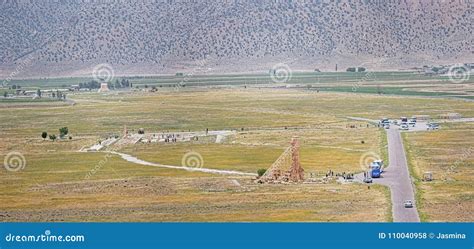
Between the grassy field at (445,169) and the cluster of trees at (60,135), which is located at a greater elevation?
the cluster of trees at (60,135)

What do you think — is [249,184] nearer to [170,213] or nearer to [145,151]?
[170,213]

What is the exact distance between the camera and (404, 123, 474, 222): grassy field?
2386 inches

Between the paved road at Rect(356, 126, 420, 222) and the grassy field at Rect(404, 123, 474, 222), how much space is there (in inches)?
28.8

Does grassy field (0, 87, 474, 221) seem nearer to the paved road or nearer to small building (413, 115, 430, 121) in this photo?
the paved road

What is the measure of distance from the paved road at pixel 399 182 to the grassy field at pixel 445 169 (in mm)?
731

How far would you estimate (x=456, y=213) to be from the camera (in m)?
59.2

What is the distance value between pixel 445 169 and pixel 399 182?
382 inches

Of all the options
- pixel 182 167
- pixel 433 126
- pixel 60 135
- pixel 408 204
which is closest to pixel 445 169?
pixel 408 204

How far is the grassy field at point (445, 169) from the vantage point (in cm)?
6059

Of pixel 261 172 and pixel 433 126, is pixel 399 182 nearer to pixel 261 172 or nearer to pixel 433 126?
pixel 261 172

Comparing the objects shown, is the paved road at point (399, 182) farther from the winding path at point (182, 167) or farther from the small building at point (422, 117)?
the small building at point (422, 117)

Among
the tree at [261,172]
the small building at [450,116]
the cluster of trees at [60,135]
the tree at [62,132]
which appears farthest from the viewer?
the small building at [450,116]

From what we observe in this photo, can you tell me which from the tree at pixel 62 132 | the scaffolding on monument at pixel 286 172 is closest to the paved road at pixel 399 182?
the scaffolding on monument at pixel 286 172

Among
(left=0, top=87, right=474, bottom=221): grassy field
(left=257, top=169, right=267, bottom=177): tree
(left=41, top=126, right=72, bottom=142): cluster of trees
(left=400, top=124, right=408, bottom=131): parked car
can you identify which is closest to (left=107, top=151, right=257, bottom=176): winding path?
(left=0, top=87, right=474, bottom=221): grassy field
